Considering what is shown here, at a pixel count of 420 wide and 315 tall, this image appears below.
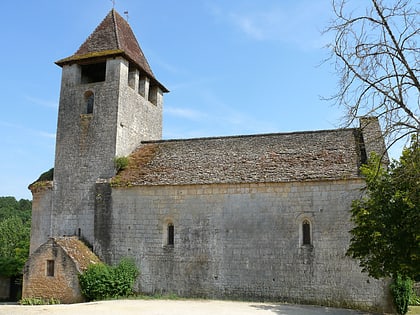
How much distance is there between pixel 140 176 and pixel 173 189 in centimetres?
189

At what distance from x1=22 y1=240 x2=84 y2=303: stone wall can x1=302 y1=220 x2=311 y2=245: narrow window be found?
29.8 feet

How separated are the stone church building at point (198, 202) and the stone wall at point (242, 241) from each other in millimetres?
40

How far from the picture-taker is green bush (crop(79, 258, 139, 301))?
18.5 meters

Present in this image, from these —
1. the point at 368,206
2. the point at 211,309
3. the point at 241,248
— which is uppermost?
the point at 368,206

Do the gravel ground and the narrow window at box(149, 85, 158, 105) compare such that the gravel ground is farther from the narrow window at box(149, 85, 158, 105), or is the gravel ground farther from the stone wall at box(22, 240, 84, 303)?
the narrow window at box(149, 85, 158, 105)

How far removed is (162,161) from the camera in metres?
22.0

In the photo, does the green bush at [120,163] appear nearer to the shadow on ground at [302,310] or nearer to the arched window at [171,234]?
the arched window at [171,234]

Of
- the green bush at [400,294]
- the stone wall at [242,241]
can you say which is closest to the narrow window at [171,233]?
the stone wall at [242,241]

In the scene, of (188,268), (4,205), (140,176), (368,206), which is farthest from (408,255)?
(4,205)

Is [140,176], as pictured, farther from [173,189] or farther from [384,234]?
[384,234]

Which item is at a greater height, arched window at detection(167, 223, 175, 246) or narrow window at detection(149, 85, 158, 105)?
narrow window at detection(149, 85, 158, 105)

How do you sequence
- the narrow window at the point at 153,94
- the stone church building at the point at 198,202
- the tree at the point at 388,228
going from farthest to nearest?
the narrow window at the point at 153,94 < the stone church building at the point at 198,202 < the tree at the point at 388,228

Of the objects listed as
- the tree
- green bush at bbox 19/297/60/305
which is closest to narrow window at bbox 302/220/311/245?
the tree

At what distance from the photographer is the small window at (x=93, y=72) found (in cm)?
2517
